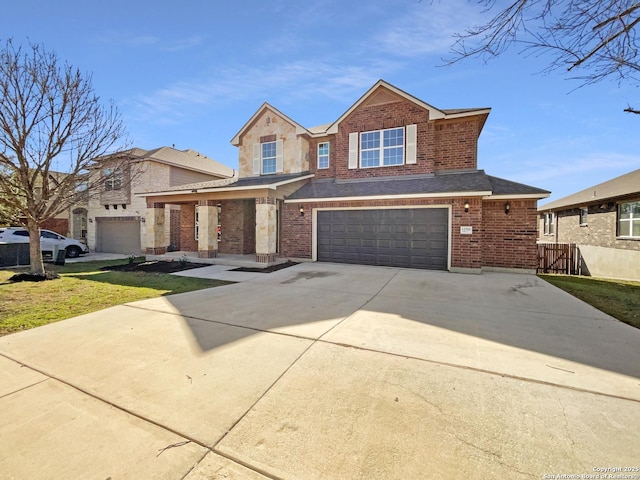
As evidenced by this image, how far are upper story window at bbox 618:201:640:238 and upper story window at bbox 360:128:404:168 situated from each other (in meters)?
11.7

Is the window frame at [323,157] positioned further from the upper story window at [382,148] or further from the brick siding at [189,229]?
the brick siding at [189,229]

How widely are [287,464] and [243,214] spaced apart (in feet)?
46.5

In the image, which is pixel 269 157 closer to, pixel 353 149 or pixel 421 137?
pixel 353 149

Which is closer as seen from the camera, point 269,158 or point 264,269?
point 264,269

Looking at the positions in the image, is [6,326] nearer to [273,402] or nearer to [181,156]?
[273,402]

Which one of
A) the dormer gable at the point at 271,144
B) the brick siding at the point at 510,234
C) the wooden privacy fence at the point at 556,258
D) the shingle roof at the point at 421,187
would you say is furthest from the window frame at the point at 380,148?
the wooden privacy fence at the point at 556,258

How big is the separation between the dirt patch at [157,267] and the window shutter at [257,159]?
5944mm

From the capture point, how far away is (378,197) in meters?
11.5

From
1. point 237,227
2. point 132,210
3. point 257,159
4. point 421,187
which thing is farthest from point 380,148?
point 132,210

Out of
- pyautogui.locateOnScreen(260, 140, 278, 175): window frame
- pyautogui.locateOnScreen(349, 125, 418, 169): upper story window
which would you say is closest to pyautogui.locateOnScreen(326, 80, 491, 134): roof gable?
pyautogui.locateOnScreen(349, 125, 418, 169): upper story window

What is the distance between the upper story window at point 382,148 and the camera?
13.0 m

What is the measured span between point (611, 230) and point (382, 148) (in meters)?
13.1

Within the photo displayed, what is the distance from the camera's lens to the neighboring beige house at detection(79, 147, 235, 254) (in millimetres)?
18156

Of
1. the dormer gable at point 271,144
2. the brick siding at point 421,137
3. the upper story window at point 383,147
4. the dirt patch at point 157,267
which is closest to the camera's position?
the dirt patch at point 157,267
